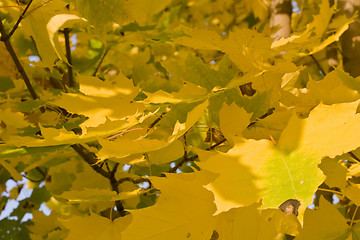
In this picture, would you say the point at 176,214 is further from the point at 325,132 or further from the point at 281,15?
the point at 281,15

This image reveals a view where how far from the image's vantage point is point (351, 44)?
1266 millimetres

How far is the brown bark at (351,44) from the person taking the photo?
4.08ft

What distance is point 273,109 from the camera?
698 mm

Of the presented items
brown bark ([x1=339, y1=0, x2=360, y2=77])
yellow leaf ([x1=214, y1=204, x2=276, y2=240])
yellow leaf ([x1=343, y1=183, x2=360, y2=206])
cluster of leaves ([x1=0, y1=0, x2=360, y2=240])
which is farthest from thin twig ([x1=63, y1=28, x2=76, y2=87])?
brown bark ([x1=339, y1=0, x2=360, y2=77])

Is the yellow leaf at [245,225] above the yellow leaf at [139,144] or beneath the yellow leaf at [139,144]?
beneath

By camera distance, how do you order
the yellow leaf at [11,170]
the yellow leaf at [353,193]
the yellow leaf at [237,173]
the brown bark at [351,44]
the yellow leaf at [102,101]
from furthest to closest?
the brown bark at [351,44], the yellow leaf at [11,170], the yellow leaf at [102,101], the yellow leaf at [353,193], the yellow leaf at [237,173]

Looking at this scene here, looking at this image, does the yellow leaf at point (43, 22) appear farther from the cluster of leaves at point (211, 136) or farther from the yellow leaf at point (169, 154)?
the yellow leaf at point (169, 154)

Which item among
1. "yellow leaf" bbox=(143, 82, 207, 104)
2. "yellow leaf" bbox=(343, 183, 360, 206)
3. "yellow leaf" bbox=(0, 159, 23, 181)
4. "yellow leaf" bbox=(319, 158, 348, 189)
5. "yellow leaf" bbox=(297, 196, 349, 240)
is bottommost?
"yellow leaf" bbox=(0, 159, 23, 181)

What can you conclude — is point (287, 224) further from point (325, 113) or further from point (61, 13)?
point (61, 13)

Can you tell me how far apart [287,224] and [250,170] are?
4.6 inches

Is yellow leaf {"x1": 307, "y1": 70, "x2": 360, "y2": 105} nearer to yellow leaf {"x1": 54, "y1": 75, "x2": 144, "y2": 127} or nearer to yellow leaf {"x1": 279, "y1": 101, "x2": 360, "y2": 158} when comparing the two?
yellow leaf {"x1": 279, "y1": 101, "x2": 360, "y2": 158}

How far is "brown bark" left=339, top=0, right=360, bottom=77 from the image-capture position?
1242 millimetres

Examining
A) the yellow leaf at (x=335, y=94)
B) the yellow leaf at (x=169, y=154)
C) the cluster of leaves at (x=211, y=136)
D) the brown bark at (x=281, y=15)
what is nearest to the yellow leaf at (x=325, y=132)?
the cluster of leaves at (x=211, y=136)

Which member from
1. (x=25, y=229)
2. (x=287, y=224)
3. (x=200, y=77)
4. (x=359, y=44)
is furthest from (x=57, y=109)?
(x=359, y=44)
